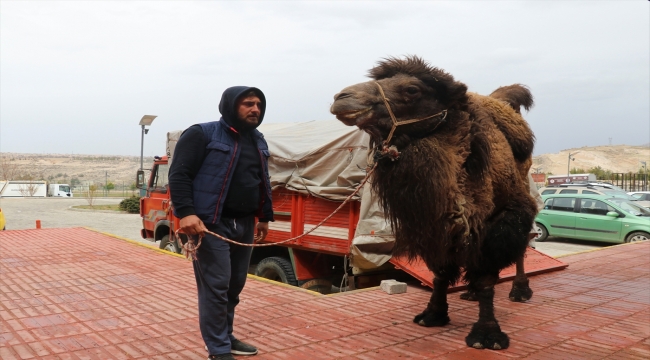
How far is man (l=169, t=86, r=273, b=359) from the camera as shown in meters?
3.88

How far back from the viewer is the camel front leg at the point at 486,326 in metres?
4.75

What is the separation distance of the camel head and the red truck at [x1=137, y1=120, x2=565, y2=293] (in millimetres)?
2365

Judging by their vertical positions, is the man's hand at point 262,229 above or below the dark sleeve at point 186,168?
below

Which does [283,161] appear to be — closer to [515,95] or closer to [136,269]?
[136,269]

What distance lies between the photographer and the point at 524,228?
4.99 m

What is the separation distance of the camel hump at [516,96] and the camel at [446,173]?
0.89 m

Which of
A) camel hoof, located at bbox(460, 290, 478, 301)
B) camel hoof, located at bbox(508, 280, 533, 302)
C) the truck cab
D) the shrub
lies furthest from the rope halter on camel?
the shrub

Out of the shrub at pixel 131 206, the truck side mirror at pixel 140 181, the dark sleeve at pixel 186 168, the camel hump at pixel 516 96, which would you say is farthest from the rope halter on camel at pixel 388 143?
the shrub at pixel 131 206

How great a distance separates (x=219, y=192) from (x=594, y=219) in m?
15.0

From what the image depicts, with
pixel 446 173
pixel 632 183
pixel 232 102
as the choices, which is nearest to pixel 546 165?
pixel 632 183

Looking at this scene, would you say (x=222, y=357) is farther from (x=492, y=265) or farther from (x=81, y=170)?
(x=81, y=170)

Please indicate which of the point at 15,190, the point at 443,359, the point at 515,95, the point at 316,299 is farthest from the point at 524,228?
the point at 15,190

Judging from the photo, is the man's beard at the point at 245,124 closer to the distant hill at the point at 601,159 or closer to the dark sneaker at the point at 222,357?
the dark sneaker at the point at 222,357

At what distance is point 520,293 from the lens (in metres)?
6.69
